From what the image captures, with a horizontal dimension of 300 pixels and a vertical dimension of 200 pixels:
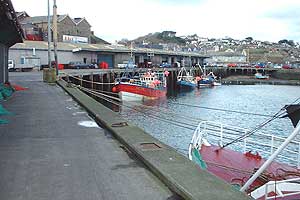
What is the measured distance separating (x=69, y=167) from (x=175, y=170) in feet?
5.92

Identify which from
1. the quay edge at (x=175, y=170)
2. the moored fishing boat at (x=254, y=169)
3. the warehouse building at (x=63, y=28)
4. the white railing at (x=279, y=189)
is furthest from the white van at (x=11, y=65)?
the white railing at (x=279, y=189)

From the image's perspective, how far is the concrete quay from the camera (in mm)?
5246

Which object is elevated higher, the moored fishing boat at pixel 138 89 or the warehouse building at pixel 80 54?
the warehouse building at pixel 80 54

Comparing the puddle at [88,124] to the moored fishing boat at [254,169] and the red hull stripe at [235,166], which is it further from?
the red hull stripe at [235,166]

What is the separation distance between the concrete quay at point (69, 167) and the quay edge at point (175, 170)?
Answer: 13 centimetres

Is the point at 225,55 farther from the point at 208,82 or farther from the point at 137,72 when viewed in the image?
the point at 137,72

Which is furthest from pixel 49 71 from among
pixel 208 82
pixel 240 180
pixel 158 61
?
pixel 158 61

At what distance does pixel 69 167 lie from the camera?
257 inches

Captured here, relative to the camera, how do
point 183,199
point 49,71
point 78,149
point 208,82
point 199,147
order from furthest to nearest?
point 208,82, point 49,71, point 199,147, point 78,149, point 183,199

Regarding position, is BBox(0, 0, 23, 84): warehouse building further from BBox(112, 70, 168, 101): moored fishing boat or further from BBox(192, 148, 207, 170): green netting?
BBox(112, 70, 168, 101): moored fishing boat

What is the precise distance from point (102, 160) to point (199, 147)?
648 centimetres

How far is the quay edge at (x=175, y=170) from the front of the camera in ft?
16.1

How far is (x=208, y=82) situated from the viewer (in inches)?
3019

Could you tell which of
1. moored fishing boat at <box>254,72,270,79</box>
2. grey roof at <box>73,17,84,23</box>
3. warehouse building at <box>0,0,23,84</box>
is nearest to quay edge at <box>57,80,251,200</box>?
warehouse building at <box>0,0,23,84</box>
